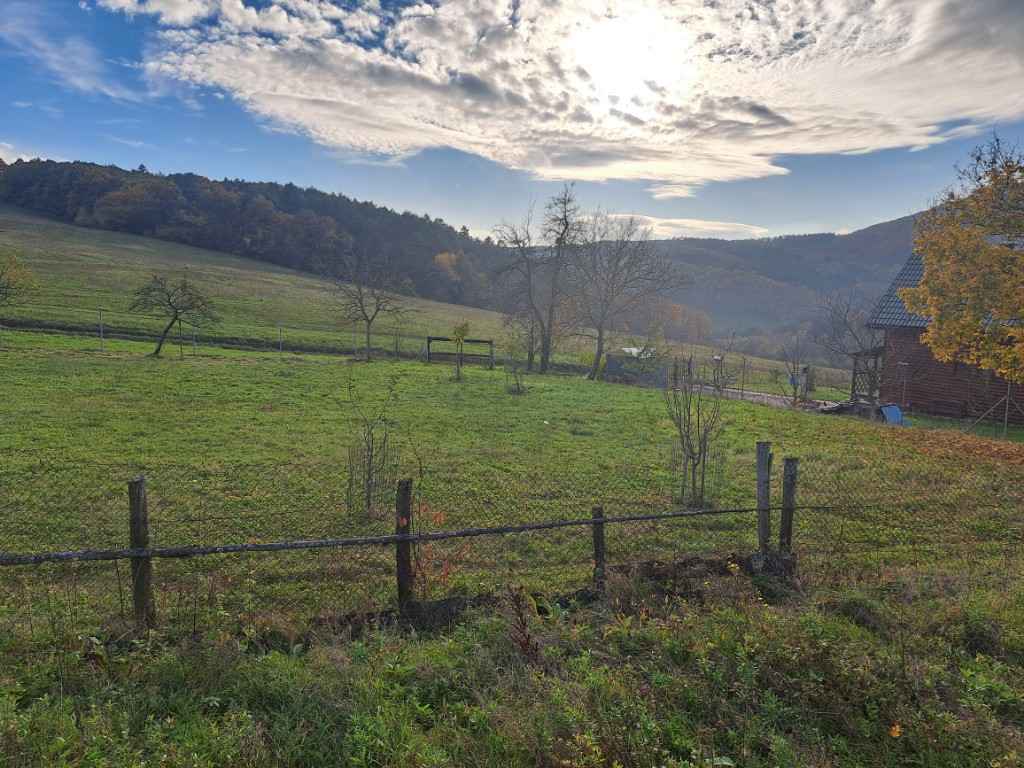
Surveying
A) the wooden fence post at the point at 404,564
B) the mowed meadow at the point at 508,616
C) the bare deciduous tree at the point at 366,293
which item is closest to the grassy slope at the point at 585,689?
the mowed meadow at the point at 508,616

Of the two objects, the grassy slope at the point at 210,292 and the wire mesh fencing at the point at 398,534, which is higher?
the grassy slope at the point at 210,292

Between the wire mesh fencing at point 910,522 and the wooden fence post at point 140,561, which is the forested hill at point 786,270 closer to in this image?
the wire mesh fencing at point 910,522

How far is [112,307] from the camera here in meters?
31.4

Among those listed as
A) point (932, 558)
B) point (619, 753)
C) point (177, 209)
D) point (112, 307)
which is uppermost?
point (177, 209)

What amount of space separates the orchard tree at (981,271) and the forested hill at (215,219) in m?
56.0

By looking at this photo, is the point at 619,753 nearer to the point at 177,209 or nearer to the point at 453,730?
the point at 453,730

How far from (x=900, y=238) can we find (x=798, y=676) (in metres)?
134

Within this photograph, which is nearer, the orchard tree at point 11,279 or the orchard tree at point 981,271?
the orchard tree at point 981,271

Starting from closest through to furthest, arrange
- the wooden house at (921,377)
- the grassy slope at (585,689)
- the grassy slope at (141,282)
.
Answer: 1. the grassy slope at (585,689)
2. the wooden house at (921,377)
3. the grassy slope at (141,282)

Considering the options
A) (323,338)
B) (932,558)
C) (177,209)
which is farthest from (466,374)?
(177,209)

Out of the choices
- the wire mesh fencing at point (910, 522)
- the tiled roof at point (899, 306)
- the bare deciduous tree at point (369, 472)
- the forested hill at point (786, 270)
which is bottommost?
the wire mesh fencing at point (910, 522)

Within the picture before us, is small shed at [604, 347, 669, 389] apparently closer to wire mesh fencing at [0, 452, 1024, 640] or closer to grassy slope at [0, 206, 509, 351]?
grassy slope at [0, 206, 509, 351]

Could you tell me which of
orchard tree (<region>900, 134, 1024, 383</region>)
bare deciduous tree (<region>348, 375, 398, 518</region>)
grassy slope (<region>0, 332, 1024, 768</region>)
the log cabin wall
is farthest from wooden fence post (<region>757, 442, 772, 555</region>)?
the log cabin wall

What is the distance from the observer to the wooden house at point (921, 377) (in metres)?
20.1
